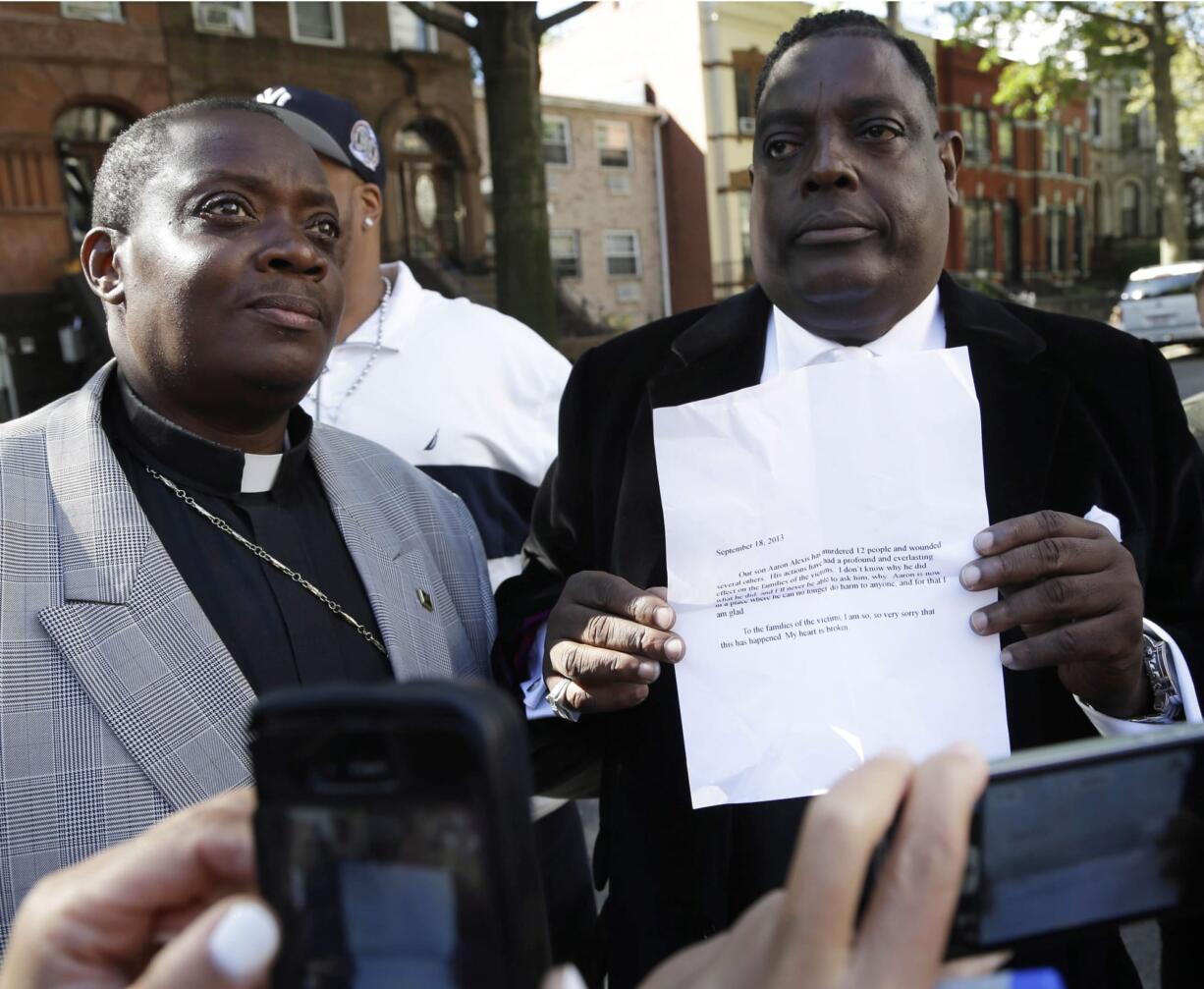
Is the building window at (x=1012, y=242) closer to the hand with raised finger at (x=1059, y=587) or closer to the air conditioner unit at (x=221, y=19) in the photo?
the air conditioner unit at (x=221, y=19)

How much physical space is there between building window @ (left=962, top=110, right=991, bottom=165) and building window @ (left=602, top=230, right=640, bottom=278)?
1429cm

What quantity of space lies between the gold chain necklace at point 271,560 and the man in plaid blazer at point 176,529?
0.5 inches

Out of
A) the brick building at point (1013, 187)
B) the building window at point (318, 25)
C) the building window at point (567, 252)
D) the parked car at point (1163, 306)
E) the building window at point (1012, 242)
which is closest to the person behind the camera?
the parked car at point (1163, 306)

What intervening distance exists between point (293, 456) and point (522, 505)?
117 centimetres

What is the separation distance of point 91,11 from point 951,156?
696 inches

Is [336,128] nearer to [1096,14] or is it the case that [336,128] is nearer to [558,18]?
[558,18]

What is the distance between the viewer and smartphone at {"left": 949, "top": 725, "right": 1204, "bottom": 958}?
2.36 ft

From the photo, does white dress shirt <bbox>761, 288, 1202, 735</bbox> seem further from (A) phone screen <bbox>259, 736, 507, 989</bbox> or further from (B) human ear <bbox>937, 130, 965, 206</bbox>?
(A) phone screen <bbox>259, 736, 507, 989</bbox>

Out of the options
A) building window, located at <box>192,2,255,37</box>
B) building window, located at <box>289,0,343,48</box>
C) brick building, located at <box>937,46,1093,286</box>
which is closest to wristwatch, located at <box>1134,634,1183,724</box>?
building window, located at <box>192,2,255,37</box>

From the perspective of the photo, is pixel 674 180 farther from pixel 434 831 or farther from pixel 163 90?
pixel 434 831

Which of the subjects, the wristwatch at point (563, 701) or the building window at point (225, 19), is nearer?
the wristwatch at point (563, 701)

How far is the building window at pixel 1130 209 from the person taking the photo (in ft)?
144

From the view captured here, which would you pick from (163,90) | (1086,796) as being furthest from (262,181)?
(163,90)

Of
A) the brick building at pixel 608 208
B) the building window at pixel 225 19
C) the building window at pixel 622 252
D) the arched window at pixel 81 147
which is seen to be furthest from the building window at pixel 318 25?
the building window at pixel 622 252
